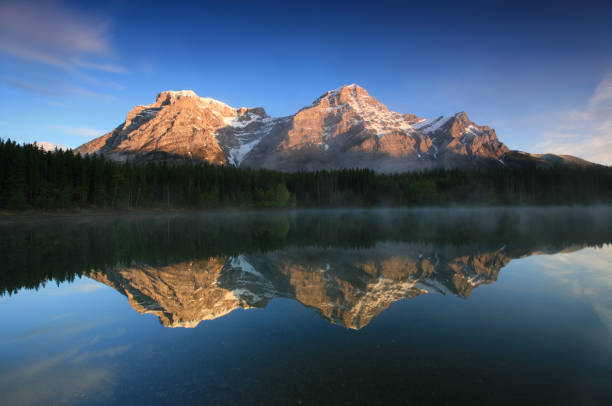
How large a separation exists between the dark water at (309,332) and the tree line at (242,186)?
64.5 metres

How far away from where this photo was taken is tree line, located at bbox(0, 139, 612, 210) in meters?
66.5

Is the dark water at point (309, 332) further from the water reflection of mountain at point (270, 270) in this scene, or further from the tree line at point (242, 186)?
the tree line at point (242, 186)

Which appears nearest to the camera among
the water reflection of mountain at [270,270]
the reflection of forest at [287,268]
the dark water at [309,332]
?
the dark water at [309,332]

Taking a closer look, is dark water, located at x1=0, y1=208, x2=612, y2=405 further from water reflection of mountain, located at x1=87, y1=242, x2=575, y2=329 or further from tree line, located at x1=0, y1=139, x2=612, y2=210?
tree line, located at x1=0, y1=139, x2=612, y2=210

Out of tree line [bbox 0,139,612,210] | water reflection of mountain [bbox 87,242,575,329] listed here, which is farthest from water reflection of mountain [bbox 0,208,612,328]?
tree line [bbox 0,139,612,210]

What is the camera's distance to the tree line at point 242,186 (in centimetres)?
6650

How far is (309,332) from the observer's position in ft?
28.0

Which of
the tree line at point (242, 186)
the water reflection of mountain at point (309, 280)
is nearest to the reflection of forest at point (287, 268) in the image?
the water reflection of mountain at point (309, 280)

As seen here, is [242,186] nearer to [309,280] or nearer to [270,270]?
[270,270]

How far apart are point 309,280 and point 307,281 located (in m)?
0.18

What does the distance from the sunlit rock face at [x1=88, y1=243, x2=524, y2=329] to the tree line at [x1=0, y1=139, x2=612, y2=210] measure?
69057 mm

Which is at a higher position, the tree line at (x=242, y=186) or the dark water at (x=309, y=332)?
the tree line at (x=242, y=186)

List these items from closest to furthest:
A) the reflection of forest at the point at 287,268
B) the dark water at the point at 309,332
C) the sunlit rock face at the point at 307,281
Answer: the dark water at the point at 309,332 → the sunlit rock face at the point at 307,281 → the reflection of forest at the point at 287,268

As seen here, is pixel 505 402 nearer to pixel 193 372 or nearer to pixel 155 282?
pixel 193 372
